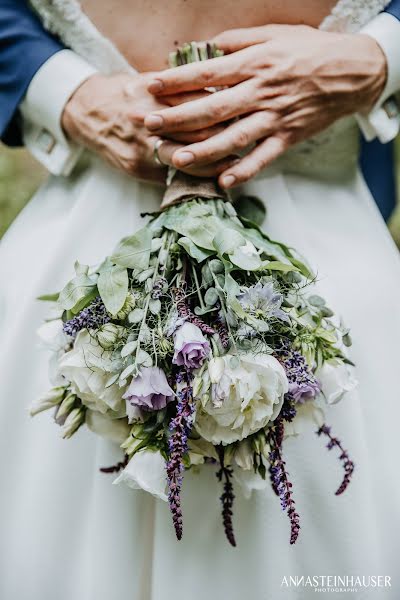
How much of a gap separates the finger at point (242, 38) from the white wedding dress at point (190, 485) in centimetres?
14

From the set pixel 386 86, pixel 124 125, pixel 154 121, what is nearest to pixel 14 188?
pixel 124 125

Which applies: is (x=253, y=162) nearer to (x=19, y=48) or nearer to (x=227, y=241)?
(x=227, y=241)

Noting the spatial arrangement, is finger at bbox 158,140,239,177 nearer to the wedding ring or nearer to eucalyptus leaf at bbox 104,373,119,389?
the wedding ring

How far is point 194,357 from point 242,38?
2.02 feet

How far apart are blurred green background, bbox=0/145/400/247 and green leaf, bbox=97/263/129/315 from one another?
1.42 meters

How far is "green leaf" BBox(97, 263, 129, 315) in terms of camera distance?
75 centimetres

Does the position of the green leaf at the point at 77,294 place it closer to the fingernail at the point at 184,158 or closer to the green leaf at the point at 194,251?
the green leaf at the point at 194,251

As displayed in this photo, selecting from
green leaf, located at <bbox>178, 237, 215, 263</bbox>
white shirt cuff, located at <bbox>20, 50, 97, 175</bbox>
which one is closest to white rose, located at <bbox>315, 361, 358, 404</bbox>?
green leaf, located at <bbox>178, 237, 215, 263</bbox>

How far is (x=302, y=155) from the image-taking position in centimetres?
115

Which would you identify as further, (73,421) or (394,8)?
(394,8)

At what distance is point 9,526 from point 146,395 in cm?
43

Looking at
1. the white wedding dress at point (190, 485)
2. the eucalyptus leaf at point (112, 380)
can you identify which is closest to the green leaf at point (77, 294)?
the eucalyptus leaf at point (112, 380)

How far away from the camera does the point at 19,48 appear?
44.7 inches

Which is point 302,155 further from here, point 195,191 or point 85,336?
point 85,336
